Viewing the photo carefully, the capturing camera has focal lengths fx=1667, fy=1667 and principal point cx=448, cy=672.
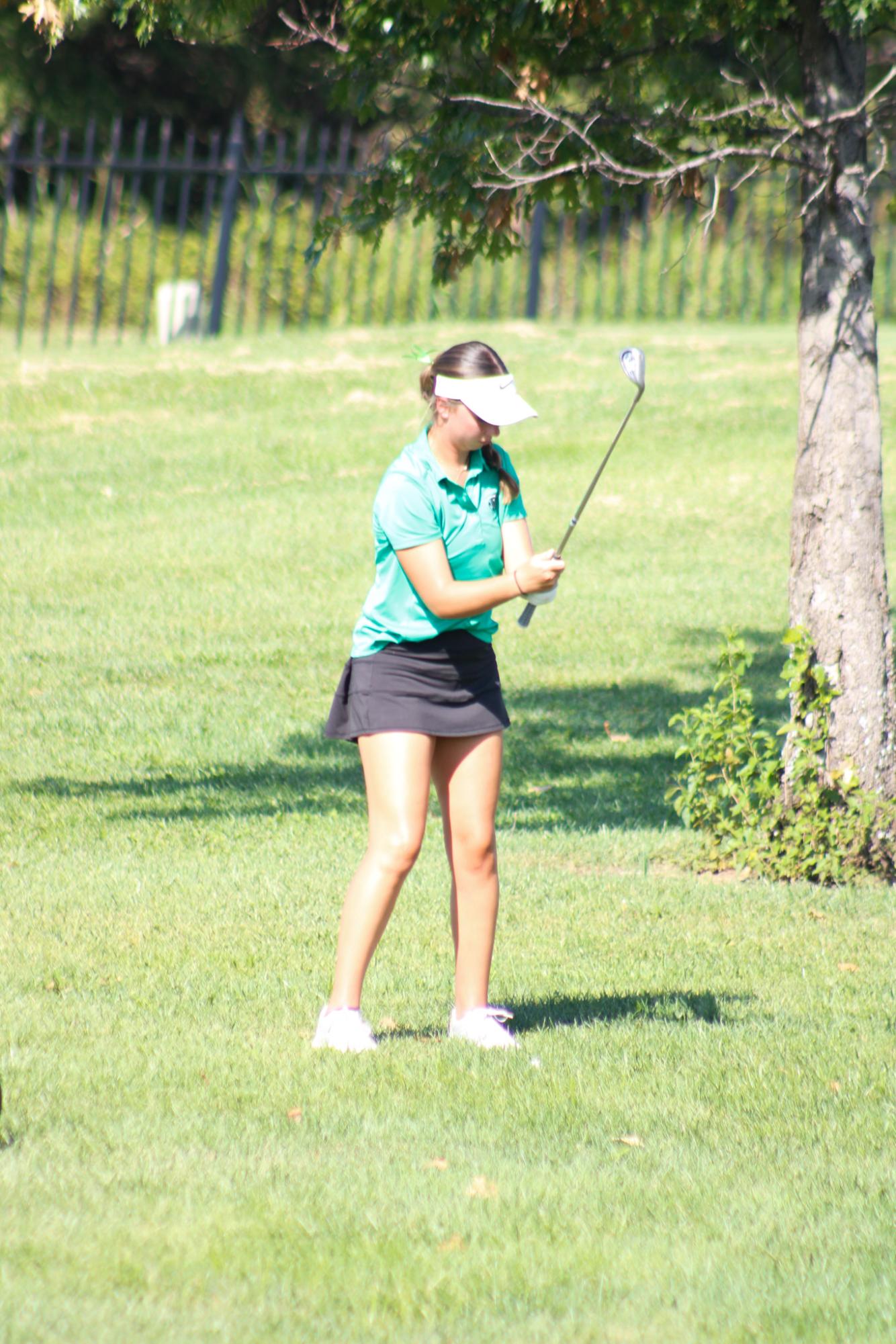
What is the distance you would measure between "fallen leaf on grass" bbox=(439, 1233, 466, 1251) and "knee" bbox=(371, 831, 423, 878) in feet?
3.65

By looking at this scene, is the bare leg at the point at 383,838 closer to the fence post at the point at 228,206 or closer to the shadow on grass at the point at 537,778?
the shadow on grass at the point at 537,778

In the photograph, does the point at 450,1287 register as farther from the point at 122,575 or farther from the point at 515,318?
the point at 515,318

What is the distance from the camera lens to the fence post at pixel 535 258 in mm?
18109

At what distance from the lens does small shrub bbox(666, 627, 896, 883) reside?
645 cm

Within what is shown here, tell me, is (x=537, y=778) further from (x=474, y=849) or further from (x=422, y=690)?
(x=422, y=690)

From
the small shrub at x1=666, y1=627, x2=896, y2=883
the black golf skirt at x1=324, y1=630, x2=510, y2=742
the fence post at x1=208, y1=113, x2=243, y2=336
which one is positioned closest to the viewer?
the black golf skirt at x1=324, y1=630, x2=510, y2=742

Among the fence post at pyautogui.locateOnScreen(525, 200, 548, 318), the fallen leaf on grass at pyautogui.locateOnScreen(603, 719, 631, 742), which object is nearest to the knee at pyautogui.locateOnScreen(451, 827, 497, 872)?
the fallen leaf on grass at pyautogui.locateOnScreen(603, 719, 631, 742)

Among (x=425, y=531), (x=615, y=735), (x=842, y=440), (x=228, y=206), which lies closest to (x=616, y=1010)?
(x=425, y=531)

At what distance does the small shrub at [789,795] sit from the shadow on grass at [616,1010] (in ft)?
5.17

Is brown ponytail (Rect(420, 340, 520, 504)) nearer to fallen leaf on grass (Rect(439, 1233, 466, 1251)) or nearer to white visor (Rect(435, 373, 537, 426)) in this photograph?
white visor (Rect(435, 373, 537, 426))

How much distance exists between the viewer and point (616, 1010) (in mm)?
4934

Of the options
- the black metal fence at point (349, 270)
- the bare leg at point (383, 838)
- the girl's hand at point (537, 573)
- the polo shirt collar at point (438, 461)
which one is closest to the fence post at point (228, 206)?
the black metal fence at point (349, 270)

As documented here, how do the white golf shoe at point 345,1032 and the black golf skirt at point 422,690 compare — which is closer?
the black golf skirt at point 422,690

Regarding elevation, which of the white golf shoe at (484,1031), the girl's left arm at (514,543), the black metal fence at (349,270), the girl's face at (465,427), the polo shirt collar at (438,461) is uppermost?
the black metal fence at (349,270)
